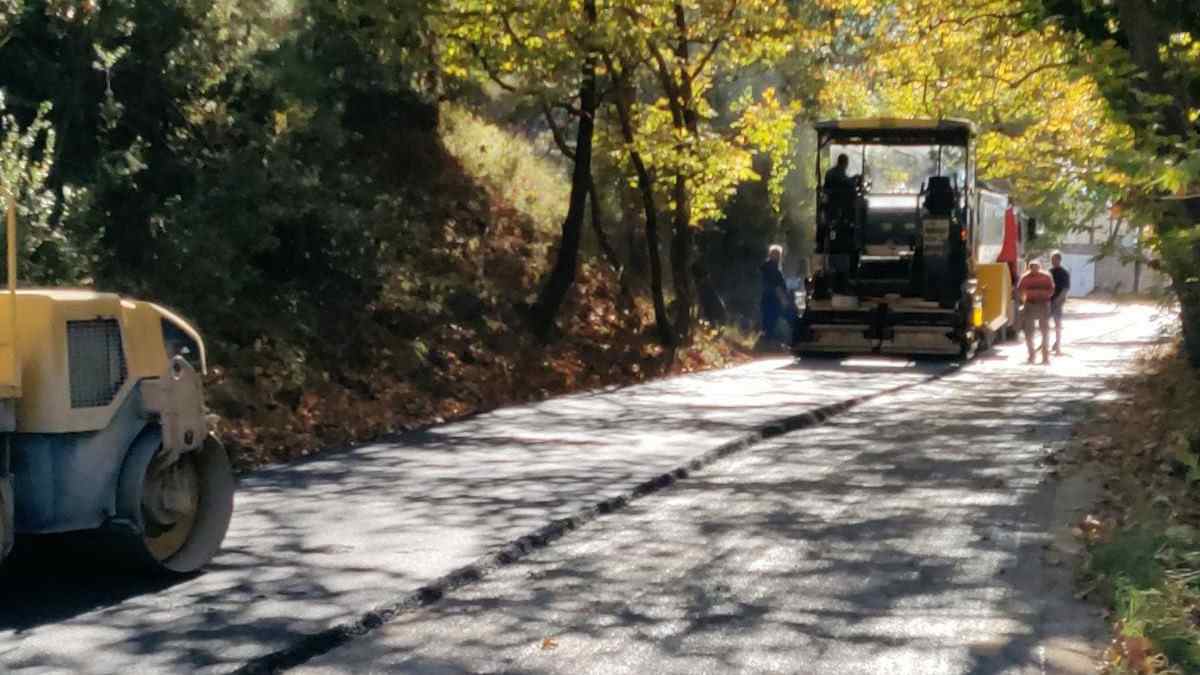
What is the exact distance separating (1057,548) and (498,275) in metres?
16.5

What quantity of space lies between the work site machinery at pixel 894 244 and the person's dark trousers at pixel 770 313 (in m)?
2.74

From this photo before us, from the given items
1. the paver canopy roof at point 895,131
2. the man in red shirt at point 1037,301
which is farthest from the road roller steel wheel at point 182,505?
the man in red shirt at point 1037,301

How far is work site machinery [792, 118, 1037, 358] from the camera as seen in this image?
96.3 feet

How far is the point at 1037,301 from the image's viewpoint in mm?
29922

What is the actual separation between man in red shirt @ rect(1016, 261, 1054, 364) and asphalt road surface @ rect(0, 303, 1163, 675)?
12.7 m

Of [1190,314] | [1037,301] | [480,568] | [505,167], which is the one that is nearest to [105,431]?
[480,568]

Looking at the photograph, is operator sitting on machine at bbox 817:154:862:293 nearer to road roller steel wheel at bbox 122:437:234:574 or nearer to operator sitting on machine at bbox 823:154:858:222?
operator sitting on machine at bbox 823:154:858:222

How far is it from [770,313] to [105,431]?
80.4ft

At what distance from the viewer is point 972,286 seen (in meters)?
30.1

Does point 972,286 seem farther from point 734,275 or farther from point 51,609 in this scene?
point 51,609

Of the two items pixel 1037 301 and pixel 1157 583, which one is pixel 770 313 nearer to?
pixel 1037 301

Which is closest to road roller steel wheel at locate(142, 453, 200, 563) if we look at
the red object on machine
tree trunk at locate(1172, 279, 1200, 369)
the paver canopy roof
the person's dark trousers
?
tree trunk at locate(1172, 279, 1200, 369)

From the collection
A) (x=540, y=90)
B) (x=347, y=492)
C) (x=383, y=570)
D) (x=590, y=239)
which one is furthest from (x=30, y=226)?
(x=590, y=239)

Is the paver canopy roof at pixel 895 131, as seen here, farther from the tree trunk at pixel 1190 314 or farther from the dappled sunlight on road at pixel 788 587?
the dappled sunlight on road at pixel 788 587
